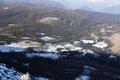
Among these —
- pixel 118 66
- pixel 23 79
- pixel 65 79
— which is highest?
pixel 23 79

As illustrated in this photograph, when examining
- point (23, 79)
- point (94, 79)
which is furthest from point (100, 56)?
point (23, 79)

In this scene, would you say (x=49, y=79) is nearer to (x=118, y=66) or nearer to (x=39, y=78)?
(x=39, y=78)

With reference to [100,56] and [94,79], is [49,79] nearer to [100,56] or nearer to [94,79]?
[94,79]

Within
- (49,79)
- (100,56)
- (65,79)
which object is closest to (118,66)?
(100,56)

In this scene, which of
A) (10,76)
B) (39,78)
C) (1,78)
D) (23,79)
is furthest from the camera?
(39,78)

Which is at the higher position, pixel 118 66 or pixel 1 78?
pixel 1 78

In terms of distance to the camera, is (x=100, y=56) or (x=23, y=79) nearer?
(x=23, y=79)

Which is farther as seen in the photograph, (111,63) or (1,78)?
(111,63)

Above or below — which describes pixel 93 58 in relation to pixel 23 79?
below

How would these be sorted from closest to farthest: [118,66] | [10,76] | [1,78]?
[1,78]
[10,76]
[118,66]
